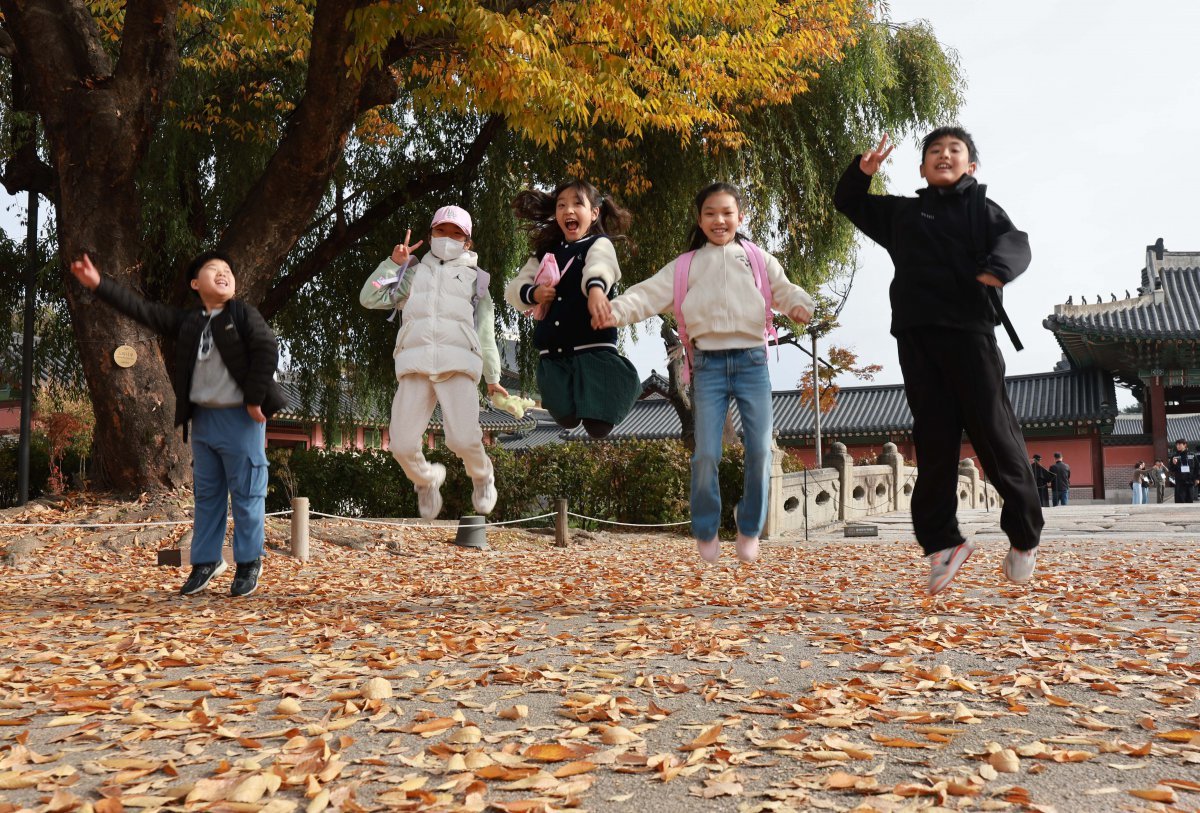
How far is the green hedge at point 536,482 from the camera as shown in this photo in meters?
14.0

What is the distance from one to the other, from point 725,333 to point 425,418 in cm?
164

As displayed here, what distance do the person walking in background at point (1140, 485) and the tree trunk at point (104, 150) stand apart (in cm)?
2451

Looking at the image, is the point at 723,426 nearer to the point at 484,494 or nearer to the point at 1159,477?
the point at 484,494

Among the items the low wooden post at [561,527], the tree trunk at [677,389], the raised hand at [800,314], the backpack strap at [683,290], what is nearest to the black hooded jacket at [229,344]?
the backpack strap at [683,290]

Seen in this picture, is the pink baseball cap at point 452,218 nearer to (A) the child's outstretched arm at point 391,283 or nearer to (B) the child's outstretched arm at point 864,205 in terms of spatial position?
(A) the child's outstretched arm at point 391,283

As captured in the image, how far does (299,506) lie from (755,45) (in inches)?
263

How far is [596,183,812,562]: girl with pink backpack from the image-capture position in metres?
4.58

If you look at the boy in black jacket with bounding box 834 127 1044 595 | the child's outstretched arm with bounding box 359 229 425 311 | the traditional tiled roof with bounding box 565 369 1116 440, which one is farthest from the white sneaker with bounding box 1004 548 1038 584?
the traditional tiled roof with bounding box 565 369 1116 440

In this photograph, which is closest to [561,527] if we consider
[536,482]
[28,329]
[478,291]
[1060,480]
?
[536,482]

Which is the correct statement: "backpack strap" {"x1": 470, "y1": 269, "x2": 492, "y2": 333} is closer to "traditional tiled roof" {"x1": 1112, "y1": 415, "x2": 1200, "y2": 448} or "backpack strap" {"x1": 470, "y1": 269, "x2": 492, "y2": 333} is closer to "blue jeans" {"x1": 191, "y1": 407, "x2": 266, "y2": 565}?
"blue jeans" {"x1": 191, "y1": 407, "x2": 266, "y2": 565}

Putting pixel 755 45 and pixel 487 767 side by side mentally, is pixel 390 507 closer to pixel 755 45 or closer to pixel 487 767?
pixel 755 45

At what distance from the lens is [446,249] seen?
503cm

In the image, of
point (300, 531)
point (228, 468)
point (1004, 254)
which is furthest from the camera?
point (300, 531)

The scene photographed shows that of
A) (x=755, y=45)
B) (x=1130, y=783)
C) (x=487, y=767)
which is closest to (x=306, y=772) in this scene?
(x=487, y=767)
